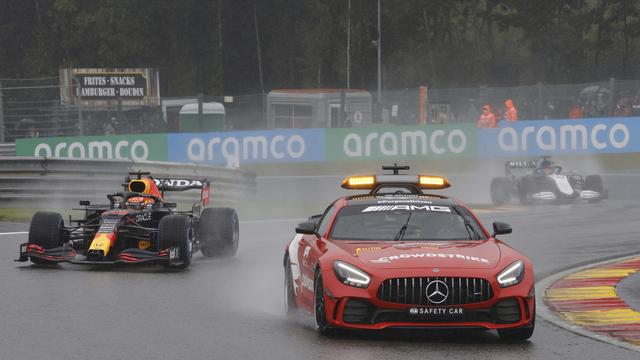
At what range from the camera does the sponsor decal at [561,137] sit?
34.2 meters

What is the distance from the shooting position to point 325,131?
36.7 metres

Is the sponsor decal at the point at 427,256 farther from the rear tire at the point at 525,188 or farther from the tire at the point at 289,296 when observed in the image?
the rear tire at the point at 525,188

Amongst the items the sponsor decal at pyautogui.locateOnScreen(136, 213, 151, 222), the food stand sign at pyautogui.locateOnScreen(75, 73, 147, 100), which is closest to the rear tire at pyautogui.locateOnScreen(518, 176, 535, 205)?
the sponsor decal at pyautogui.locateOnScreen(136, 213, 151, 222)

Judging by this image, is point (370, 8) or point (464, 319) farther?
point (370, 8)

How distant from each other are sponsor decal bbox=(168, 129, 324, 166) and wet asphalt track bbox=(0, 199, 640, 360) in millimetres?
18594

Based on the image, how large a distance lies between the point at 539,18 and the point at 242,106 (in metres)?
40.3

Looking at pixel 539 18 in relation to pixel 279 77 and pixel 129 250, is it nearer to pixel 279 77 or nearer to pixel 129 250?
pixel 279 77

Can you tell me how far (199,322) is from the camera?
10.4 meters

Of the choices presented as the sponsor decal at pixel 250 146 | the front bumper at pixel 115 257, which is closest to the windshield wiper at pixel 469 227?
the front bumper at pixel 115 257

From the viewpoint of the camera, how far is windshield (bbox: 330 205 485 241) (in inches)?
400

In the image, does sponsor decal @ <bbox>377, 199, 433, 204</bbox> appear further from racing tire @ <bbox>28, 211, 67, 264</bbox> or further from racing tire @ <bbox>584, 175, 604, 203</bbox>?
racing tire @ <bbox>584, 175, 604, 203</bbox>

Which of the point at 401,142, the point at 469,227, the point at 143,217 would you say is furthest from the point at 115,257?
the point at 401,142

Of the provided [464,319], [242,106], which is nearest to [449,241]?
[464,319]

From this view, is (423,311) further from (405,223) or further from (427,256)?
(405,223)
